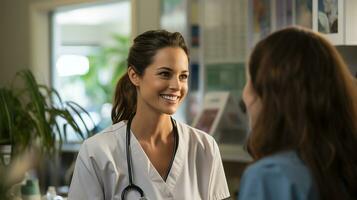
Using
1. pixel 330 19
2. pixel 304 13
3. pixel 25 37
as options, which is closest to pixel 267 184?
pixel 330 19

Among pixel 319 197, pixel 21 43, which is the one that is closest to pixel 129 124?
pixel 319 197

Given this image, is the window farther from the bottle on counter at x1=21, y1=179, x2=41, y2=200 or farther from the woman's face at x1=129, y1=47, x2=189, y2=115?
the woman's face at x1=129, y1=47, x2=189, y2=115

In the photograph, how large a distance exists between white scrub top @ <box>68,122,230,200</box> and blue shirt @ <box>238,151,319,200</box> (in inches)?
30.5

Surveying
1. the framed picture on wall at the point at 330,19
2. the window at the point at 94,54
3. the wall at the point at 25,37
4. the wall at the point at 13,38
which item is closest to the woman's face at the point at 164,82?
the framed picture on wall at the point at 330,19

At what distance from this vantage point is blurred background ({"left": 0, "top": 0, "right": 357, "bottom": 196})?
271 centimetres

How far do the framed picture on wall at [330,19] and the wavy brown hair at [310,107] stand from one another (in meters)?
1.05

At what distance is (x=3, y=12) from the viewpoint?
5.07 metres

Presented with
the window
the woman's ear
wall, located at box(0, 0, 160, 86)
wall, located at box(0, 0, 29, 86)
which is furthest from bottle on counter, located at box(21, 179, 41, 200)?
the window

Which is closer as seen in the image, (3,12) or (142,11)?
(142,11)

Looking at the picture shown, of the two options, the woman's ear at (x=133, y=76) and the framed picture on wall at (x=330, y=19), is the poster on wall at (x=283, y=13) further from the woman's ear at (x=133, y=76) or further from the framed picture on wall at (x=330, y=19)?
the woman's ear at (x=133, y=76)

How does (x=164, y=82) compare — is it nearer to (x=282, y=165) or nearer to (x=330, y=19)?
(x=330, y=19)

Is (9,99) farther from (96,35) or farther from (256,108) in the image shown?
(96,35)

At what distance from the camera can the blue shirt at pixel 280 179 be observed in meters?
1.12

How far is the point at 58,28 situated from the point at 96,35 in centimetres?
246
